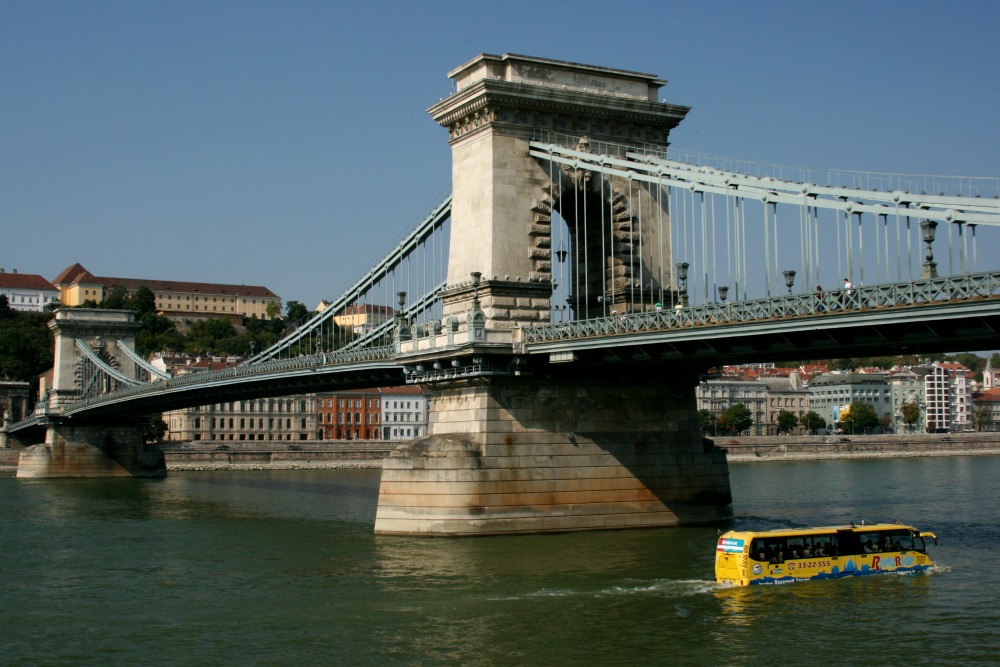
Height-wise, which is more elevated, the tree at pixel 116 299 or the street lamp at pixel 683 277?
the tree at pixel 116 299

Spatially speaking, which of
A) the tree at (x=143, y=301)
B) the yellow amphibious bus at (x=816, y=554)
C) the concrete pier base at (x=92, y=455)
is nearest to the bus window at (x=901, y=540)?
the yellow amphibious bus at (x=816, y=554)

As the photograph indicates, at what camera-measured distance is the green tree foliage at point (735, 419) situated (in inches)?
5768

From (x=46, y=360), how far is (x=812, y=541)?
406ft

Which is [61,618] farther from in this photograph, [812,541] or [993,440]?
[993,440]

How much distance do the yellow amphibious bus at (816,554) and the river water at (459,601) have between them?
1.37 ft

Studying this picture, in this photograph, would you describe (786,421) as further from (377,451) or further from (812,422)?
(377,451)

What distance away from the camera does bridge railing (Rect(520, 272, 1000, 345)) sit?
27.0 meters

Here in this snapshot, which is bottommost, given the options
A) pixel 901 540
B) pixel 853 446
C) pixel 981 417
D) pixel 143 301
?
pixel 901 540

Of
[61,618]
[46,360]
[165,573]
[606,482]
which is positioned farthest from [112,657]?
[46,360]

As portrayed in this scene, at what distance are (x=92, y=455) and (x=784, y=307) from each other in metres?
68.2

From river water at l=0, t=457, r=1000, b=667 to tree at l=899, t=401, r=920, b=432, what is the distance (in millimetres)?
123760

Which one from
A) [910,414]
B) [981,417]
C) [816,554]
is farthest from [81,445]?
[981,417]

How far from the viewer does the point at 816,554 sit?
30734 millimetres

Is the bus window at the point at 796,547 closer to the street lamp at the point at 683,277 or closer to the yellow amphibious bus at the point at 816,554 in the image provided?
the yellow amphibious bus at the point at 816,554
